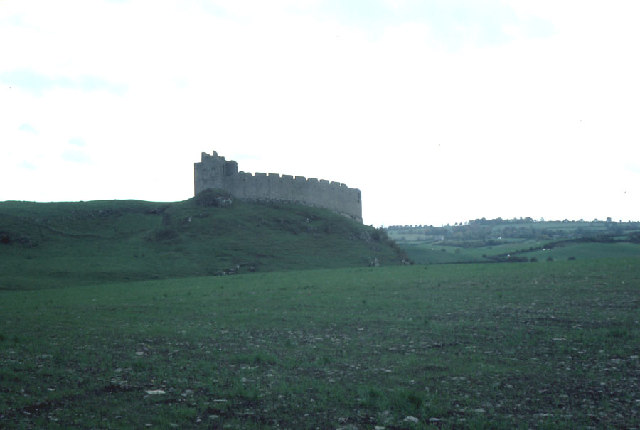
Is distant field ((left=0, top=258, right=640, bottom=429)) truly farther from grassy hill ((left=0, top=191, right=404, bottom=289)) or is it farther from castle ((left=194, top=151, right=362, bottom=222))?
castle ((left=194, top=151, right=362, bottom=222))

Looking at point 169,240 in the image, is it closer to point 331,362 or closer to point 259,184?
point 259,184

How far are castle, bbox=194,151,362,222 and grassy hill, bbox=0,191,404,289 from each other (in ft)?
9.09

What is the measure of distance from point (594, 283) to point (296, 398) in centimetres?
2613

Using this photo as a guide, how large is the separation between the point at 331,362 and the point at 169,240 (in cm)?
5393

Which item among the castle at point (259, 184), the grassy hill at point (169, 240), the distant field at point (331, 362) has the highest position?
the castle at point (259, 184)

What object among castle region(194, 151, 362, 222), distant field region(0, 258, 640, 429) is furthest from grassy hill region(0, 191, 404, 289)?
distant field region(0, 258, 640, 429)

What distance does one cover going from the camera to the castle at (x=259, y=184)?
83.1 metres

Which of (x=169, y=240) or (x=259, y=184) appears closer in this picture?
(x=169, y=240)

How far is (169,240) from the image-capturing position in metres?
65.6

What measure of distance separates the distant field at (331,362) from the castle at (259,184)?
54246 millimetres

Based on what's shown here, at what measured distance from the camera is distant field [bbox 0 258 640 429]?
10.4 meters

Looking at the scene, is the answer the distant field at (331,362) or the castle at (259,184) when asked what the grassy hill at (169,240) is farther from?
the distant field at (331,362)

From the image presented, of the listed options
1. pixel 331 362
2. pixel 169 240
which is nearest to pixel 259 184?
pixel 169 240

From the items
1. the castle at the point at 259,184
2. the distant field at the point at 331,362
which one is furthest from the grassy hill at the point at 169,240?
the distant field at the point at 331,362
